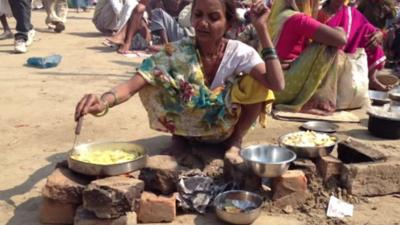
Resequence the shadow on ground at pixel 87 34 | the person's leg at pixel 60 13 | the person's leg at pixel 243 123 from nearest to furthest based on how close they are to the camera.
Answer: the person's leg at pixel 243 123, the shadow on ground at pixel 87 34, the person's leg at pixel 60 13

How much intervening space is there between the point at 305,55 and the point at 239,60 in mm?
1650

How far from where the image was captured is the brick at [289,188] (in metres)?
2.92

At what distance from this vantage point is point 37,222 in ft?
8.90

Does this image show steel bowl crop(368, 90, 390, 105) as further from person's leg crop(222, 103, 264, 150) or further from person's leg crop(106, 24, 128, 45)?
person's leg crop(106, 24, 128, 45)

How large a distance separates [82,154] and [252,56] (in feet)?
3.87

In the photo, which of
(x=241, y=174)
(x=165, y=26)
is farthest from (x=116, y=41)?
(x=241, y=174)

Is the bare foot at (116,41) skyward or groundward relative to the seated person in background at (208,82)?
groundward

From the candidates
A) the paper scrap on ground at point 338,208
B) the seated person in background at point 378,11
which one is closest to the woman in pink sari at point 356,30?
the seated person in background at point 378,11

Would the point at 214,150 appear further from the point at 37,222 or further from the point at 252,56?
the point at 37,222

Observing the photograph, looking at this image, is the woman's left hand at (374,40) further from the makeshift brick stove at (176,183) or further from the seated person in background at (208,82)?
the seated person in background at (208,82)

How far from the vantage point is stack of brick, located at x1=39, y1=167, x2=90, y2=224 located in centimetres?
262

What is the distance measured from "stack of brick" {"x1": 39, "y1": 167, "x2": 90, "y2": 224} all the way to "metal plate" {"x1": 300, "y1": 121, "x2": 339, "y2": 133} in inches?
86.4

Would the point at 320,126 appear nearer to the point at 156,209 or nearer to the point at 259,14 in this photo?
the point at 259,14

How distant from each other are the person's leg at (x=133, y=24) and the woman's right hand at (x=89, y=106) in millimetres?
5391
